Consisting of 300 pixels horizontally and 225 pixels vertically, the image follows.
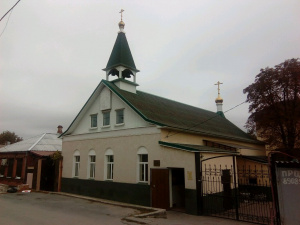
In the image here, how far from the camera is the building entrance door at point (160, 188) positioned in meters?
13.7

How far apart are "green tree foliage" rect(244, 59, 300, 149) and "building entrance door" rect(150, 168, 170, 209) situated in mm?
14049

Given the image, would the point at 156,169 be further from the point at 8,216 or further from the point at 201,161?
the point at 8,216

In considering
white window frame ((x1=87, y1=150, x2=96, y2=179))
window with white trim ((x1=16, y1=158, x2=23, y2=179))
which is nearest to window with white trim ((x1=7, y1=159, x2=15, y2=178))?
window with white trim ((x1=16, y1=158, x2=23, y2=179))

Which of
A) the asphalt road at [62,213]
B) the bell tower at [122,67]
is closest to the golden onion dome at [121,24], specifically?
the bell tower at [122,67]

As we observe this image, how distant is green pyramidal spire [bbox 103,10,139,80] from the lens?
20.0 m

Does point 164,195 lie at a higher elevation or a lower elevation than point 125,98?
lower

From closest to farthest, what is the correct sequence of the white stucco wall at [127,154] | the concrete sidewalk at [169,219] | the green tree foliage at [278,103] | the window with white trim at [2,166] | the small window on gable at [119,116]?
1. the concrete sidewalk at [169,219]
2. the white stucco wall at [127,154]
3. the small window on gable at [119,116]
4. the green tree foliage at [278,103]
5. the window with white trim at [2,166]

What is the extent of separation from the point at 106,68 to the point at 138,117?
6787 mm

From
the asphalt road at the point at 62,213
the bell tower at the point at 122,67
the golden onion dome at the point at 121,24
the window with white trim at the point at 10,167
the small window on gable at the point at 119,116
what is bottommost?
the asphalt road at the point at 62,213

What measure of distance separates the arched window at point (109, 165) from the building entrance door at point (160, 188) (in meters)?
4.39

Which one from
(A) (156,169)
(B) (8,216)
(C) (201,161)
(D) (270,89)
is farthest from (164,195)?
(D) (270,89)

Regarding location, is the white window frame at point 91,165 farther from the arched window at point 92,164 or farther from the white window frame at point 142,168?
the white window frame at point 142,168

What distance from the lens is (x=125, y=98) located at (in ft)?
55.1

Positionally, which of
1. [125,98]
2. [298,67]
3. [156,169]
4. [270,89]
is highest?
[298,67]
